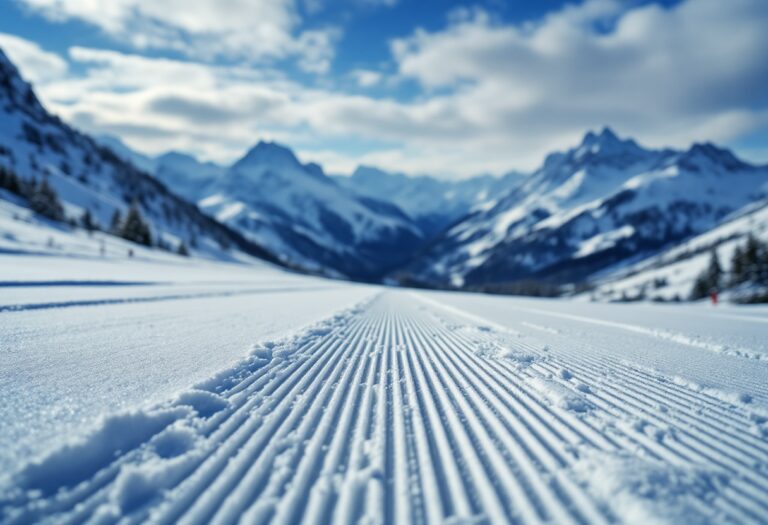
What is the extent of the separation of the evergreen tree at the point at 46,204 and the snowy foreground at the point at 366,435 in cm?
5921

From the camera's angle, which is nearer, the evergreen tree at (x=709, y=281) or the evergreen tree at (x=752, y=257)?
the evergreen tree at (x=752, y=257)

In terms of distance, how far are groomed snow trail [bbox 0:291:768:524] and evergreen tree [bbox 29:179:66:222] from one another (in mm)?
62600

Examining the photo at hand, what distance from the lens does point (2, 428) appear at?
8.02ft

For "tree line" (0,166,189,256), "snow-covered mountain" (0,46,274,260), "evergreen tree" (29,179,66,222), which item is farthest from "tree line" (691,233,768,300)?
"evergreen tree" (29,179,66,222)

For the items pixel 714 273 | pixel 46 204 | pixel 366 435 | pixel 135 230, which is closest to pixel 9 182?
pixel 46 204

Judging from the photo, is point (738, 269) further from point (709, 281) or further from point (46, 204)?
point (46, 204)

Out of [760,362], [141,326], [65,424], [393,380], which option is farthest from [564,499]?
[141,326]

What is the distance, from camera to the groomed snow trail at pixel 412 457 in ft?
6.40

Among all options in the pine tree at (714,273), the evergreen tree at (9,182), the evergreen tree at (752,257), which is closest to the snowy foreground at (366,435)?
the evergreen tree at (9,182)

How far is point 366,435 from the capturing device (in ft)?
9.12

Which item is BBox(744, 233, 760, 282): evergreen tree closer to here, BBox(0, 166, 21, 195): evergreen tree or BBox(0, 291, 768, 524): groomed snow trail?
BBox(0, 291, 768, 524): groomed snow trail

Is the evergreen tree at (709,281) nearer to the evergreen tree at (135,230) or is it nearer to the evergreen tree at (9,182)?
the evergreen tree at (135,230)

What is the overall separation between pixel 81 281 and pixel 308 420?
1405 centimetres

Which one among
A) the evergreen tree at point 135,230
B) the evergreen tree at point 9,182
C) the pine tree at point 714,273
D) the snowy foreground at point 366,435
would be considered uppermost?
the evergreen tree at point 9,182
